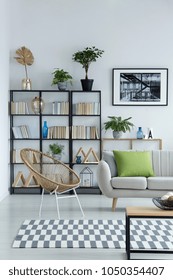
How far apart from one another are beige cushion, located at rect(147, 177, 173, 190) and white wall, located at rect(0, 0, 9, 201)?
2574 mm

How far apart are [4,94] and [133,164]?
266 cm

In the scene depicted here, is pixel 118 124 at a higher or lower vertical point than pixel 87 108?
lower

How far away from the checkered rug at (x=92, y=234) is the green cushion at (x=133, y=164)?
1022 millimetres

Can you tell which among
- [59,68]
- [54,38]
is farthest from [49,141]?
[54,38]

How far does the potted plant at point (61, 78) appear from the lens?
782 centimetres

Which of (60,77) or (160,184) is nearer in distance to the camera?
(160,184)

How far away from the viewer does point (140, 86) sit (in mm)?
8141

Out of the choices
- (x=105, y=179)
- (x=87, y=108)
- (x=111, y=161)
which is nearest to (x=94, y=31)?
(x=87, y=108)

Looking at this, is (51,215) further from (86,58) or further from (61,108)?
(86,58)

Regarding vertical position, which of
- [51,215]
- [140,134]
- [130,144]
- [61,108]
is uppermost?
[61,108]

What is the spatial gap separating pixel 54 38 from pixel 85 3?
86 centimetres

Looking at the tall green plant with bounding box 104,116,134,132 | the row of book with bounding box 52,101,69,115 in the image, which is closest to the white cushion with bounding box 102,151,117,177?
the tall green plant with bounding box 104,116,134,132

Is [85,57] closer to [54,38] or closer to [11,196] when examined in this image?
[54,38]

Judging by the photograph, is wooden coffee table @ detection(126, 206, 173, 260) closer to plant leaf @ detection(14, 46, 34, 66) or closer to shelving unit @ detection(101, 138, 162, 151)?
shelving unit @ detection(101, 138, 162, 151)
